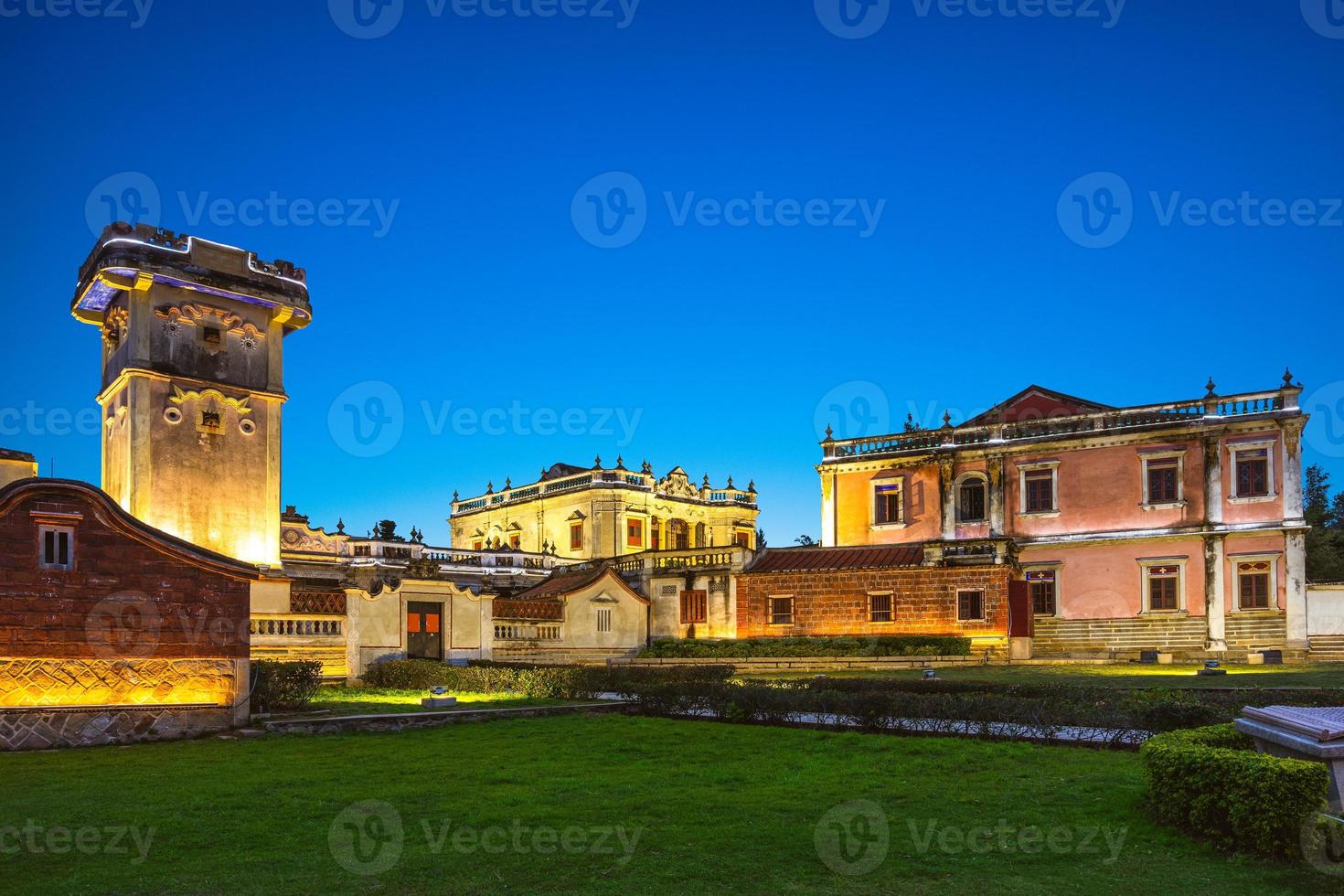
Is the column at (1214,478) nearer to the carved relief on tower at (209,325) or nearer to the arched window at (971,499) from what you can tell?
the arched window at (971,499)

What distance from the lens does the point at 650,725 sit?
18094 millimetres

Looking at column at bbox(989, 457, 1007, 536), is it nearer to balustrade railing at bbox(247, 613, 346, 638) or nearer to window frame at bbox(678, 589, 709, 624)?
window frame at bbox(678, 589, 709, 624)

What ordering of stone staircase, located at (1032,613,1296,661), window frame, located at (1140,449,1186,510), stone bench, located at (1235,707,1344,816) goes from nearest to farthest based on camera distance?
stone bench, located at (1235,707,1344,816) → stone staircase, located at (1032,613,1296,661) → window frame, located at (1140,449,1186,510)

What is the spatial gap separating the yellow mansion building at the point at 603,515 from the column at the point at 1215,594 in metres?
25.0

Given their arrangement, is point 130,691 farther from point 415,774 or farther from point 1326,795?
point 1326,795

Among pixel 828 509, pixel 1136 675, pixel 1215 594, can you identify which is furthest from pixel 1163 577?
pixel 1136 675

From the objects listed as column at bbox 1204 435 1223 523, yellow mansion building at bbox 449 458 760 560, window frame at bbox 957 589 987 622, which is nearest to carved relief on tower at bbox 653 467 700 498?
yellow mansion building at bbox 449 458 760 560

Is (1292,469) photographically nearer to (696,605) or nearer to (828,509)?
(828,509)

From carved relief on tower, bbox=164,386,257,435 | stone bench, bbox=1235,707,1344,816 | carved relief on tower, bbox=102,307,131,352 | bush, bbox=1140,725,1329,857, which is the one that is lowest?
bush, bbox=1140,725,1329,857

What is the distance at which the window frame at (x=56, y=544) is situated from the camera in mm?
15977

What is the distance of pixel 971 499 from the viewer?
4450cm

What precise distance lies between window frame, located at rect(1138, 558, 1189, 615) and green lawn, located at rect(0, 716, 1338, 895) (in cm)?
2869

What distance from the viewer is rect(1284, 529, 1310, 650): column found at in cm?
3681

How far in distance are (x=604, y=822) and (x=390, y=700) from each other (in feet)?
44.9
